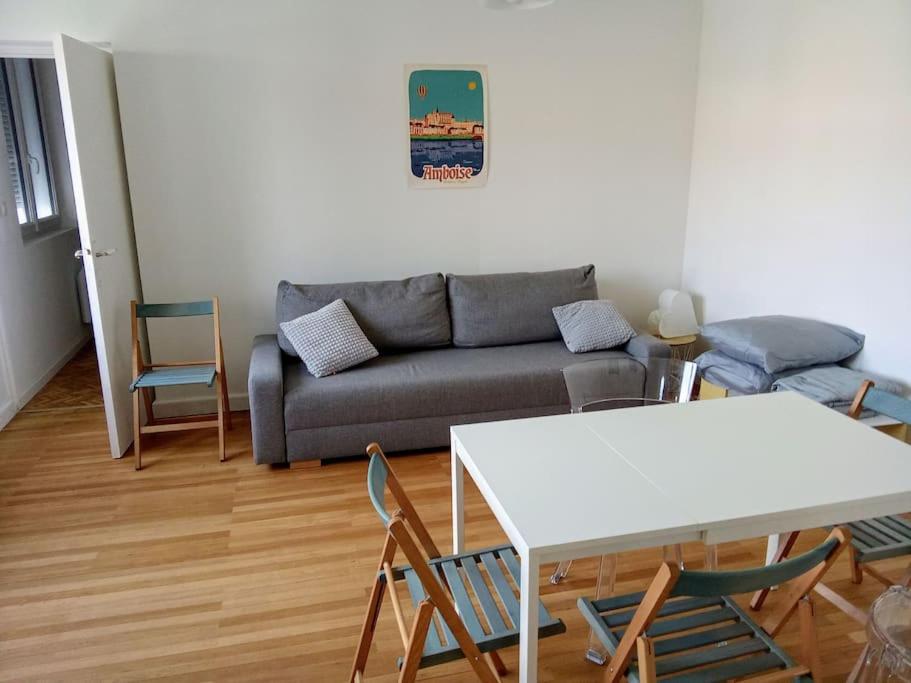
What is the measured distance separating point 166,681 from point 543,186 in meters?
3.50

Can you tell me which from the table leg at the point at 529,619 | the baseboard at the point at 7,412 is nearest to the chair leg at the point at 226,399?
the baseboard at the point at 7,412

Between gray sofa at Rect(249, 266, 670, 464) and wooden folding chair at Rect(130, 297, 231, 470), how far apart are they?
27cm

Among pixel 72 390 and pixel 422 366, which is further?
pixel 72 390

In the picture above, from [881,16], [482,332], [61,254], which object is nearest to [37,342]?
[61,254]

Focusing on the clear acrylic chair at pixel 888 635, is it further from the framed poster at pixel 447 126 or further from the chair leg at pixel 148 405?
the chair leg at pixel 148 405

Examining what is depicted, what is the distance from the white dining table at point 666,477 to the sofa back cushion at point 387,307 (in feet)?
6.25

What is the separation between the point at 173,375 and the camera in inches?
148

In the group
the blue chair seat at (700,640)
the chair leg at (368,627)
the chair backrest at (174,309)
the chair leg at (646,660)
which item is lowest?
the chair leg at (368,627)

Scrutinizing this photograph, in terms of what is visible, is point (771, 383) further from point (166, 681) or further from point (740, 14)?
point (166, 681)

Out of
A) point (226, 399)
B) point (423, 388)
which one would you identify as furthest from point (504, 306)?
point (226, 399)

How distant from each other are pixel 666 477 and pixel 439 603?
0.71m

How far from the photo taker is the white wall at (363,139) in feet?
13.0

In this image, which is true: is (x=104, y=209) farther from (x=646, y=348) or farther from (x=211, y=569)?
(x=646, y=348)

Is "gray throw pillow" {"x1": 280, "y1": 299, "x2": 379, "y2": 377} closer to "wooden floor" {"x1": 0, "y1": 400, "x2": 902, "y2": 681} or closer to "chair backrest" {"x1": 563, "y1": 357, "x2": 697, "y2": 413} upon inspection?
"wooden floor" {"x1": 0, "y1": 400, "x2": 902, "y2": 681}
